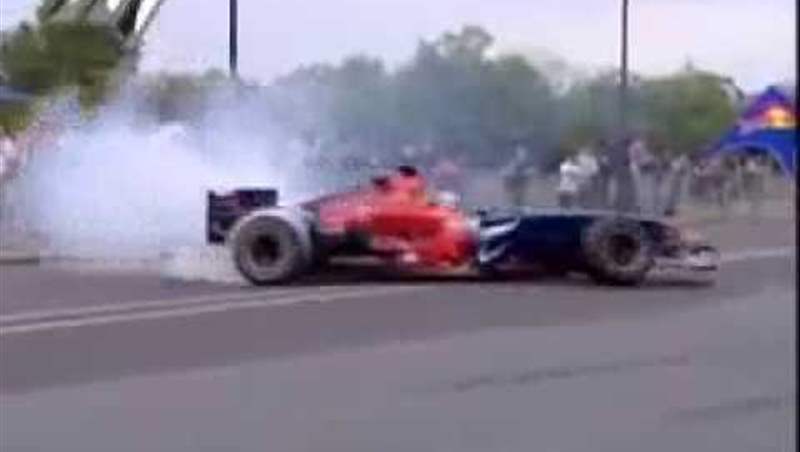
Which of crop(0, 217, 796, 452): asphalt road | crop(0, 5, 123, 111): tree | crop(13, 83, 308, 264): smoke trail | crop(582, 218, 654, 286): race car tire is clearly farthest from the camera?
crop(0, 5, 123, 111): tree

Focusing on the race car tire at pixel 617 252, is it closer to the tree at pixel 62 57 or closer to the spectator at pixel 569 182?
the spectator at pixel 569 182

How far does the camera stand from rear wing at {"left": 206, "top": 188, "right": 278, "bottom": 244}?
869 inches

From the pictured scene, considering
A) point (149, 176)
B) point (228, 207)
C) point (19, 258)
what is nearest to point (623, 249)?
point (228, 207)

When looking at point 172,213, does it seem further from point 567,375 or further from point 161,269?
point 567,375

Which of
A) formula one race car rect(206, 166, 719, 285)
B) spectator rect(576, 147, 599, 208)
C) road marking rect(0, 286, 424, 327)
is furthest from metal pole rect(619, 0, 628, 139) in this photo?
formula one race car rect(206, 166, 719, 285)

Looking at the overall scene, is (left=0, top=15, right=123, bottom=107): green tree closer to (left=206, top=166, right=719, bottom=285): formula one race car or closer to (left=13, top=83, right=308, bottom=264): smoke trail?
(left=13, top=83, right=308, bottom=264): smoke trail

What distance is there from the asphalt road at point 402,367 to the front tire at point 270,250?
294 millimetres

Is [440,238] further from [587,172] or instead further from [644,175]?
[587,172]

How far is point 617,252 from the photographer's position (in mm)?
19656

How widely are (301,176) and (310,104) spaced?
0.85 meters

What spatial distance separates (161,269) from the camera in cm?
2278

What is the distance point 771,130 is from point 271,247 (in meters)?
15.8

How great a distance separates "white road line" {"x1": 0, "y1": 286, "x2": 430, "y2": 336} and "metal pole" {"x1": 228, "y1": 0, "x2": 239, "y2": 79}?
698 centimetres

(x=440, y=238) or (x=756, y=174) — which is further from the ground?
(x=756, y=174)
